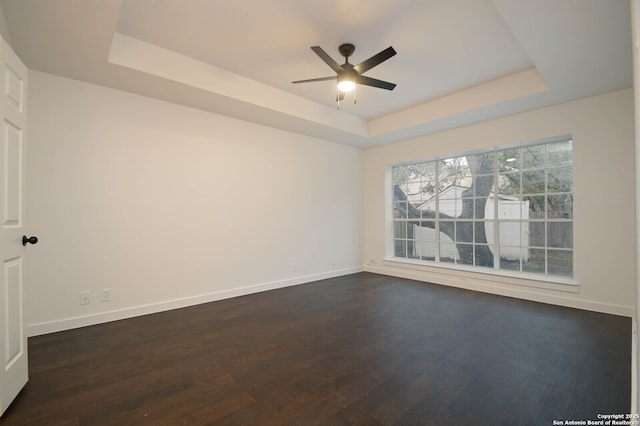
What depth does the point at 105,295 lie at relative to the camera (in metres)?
3.34

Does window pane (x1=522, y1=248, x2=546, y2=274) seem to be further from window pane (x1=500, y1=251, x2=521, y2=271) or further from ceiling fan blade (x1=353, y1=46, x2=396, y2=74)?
ceiling fan blade (x1=353, y1=46, x2=396, y2=74)

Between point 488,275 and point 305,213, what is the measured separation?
3.14 m

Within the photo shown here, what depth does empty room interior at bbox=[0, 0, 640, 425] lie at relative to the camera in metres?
1.98

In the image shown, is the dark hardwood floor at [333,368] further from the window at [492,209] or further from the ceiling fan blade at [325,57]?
the ceiling fan blade at [325,57]

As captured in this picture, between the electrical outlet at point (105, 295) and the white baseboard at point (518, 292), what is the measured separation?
4.54m

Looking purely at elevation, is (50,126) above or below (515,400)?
above

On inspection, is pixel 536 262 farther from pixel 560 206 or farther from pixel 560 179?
pixel 560 179

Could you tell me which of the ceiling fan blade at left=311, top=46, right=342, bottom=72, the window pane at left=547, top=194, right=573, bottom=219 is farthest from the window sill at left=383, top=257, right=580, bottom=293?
the ceiling fan blade at left=311, top=46, right=342, bottom=72

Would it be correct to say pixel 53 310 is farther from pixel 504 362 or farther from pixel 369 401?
pixel 504 362

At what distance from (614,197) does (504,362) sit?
2781 millimetres

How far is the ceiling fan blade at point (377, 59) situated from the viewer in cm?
266

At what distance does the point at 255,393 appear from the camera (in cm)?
198

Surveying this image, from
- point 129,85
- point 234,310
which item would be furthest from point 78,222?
point 234,310

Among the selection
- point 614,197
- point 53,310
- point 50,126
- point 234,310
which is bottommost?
point 234,310
